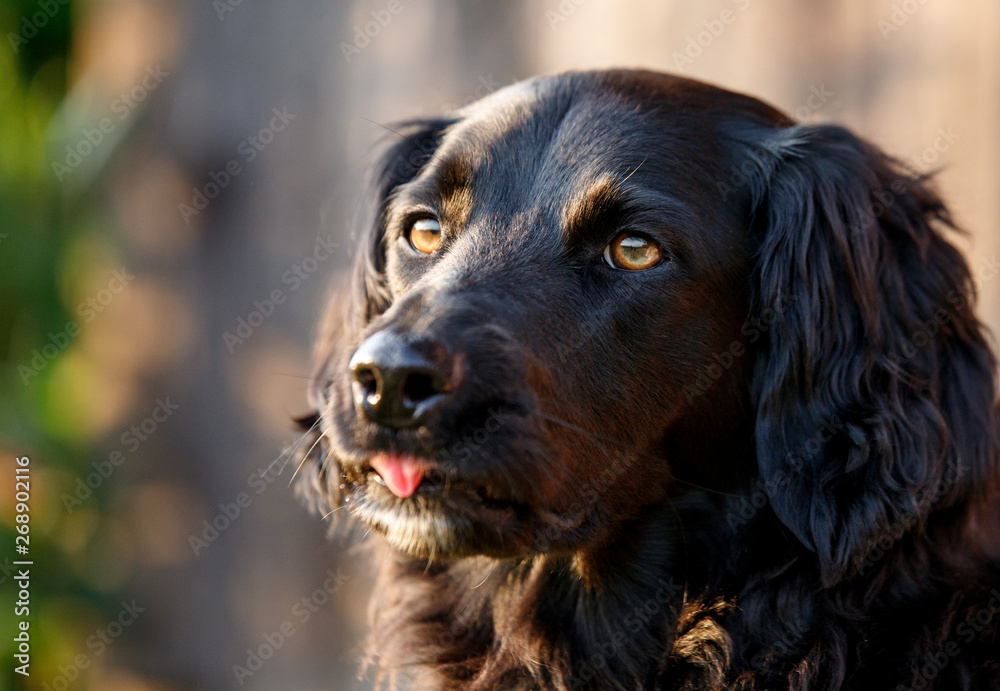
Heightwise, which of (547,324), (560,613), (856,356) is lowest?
(560,613)

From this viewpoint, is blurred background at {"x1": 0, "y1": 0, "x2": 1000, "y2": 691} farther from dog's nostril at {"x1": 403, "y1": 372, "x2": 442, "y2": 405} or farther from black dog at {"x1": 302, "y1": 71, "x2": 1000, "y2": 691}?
dog's nostril at {"x1": 403, "y1": 372, "x2": 442, "y2": 405}

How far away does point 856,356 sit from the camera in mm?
2223

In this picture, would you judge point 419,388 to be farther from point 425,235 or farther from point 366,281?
point 366,281

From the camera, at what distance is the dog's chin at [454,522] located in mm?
1900

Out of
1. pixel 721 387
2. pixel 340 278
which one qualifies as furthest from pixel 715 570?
pixel 340 278

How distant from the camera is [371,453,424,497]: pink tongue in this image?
1864 mm

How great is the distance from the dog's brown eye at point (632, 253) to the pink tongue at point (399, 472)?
748mm

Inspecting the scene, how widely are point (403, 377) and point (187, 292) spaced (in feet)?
11.2

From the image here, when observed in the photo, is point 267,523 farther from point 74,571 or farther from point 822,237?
point 822,237

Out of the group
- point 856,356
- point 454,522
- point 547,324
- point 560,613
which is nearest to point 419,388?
point 454,522

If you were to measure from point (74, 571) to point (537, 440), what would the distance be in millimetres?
3565

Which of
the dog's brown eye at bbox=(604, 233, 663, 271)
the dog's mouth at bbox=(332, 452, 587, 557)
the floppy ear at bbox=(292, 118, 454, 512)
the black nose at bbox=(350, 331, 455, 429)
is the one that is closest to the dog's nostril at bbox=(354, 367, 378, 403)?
the black nose at bbox=(350, 331, 455, 429)

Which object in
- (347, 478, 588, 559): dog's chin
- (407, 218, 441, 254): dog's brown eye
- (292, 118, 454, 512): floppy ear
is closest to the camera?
(347, 478, 588, 559): dog's chin

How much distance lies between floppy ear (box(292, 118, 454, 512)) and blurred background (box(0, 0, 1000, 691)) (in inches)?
50.0
